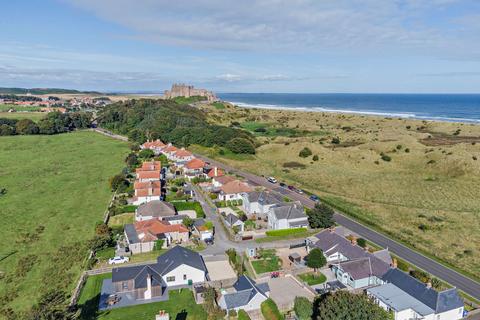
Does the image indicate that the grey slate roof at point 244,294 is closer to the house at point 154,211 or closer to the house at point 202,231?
the house at point 202,231

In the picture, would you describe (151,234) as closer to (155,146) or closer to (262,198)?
(262,198)

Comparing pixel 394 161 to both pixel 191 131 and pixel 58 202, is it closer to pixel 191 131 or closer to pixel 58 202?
pixel 191 131

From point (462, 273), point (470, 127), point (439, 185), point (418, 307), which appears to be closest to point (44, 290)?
point (418, 307)

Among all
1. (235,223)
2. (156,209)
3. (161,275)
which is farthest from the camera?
(156,209)

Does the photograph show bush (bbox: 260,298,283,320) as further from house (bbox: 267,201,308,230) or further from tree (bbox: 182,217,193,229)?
tree (bbox: 182,217,193,229)

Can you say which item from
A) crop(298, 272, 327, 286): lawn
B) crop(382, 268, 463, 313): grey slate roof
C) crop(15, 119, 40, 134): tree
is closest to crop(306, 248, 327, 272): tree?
crop(298, 272, 327, 286): lawn

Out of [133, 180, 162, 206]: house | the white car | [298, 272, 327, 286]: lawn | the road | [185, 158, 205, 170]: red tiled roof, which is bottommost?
[298, 272, 327, 286]: lawn

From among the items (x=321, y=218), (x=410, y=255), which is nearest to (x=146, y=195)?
(x=321, y=218)
